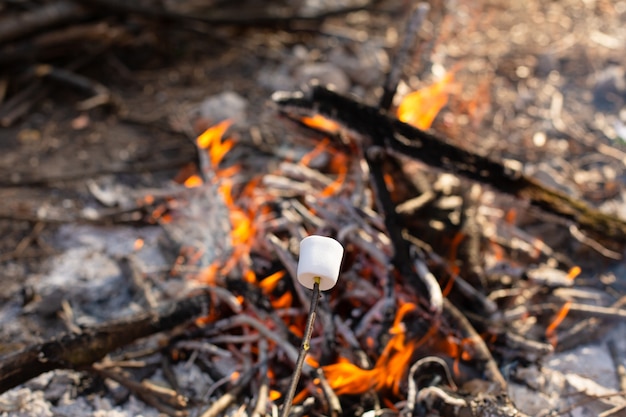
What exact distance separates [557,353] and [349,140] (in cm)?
177

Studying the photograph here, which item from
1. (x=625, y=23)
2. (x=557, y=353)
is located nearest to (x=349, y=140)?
(x=557, y=353)

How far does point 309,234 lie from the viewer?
127 inches

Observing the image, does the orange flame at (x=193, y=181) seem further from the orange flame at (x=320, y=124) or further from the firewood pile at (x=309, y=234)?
the orange flame at (x=320, y=124)

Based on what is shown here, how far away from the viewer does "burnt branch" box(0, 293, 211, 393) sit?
242cm

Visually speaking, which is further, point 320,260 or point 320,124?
point 320,124

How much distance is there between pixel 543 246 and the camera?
3.54m

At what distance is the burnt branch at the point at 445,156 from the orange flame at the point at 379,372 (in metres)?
1.09

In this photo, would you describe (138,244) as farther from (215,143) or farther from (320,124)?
(320,124)

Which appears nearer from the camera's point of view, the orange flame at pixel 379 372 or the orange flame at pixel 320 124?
the orange flame at pixel 379 372

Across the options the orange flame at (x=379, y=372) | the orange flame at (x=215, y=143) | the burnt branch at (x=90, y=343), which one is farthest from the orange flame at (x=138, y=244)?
the orange flame at (x=379, y=372)

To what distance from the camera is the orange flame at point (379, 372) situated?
2.59m

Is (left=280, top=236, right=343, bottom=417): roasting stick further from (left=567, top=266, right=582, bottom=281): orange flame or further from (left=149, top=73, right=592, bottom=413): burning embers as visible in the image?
(left=567, top=266, right=582, bottom=281): orange flame

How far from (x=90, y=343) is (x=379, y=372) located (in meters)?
1.41

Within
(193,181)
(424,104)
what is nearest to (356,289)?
(193,181)
